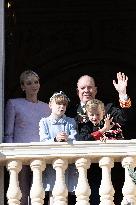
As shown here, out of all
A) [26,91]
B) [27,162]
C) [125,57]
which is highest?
[125,57]

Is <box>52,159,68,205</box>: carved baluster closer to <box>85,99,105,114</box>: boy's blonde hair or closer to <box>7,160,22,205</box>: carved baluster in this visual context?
<box>7,160,22,205</box>: carved baluster

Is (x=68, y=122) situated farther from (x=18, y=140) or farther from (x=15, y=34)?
(x=15, y=34)

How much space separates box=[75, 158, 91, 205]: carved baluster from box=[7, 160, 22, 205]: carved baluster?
0.52m

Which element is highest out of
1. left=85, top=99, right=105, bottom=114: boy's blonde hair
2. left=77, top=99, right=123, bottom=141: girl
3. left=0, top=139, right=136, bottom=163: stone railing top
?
left=85, top=99, right=105, bottom=114: boy's blonde hair

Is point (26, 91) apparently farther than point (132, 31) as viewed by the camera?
No

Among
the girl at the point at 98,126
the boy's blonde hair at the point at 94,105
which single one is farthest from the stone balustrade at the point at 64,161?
the boy's blonde hair at the point at 94,105

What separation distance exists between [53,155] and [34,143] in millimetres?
201

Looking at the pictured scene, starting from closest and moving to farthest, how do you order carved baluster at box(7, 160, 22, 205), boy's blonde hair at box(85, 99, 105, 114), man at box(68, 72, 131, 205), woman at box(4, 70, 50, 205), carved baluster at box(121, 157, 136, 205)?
carved baluster at box(121, 157, 136, 205) < carved baluster at box(7, 160, 22, 205) < boy's blonde hair at box(85, 99, 105, 114) < man at box(68, 72, 131, 205) < woman at box(4, 70, 50, 205)

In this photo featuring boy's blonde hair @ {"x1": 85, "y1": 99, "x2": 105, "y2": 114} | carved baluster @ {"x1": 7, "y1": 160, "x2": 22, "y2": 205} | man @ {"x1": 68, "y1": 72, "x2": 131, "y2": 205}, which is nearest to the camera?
carved baluster @ {"x1": 7, "y1": 160, "x2": 22, "y2": 205}

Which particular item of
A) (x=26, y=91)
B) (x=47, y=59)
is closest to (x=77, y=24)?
(x=47, y=59)

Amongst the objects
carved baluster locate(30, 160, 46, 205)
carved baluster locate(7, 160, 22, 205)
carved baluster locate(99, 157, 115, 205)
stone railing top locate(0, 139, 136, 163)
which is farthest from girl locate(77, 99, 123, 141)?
carved baluster locate(7, 160, 22, 205)

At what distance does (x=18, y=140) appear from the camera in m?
10.8

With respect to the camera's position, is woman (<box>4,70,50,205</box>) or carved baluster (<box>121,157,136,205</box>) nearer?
carved baluster (<box>121,157,136,205</box>)

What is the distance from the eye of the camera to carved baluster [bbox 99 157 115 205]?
10180 mm
